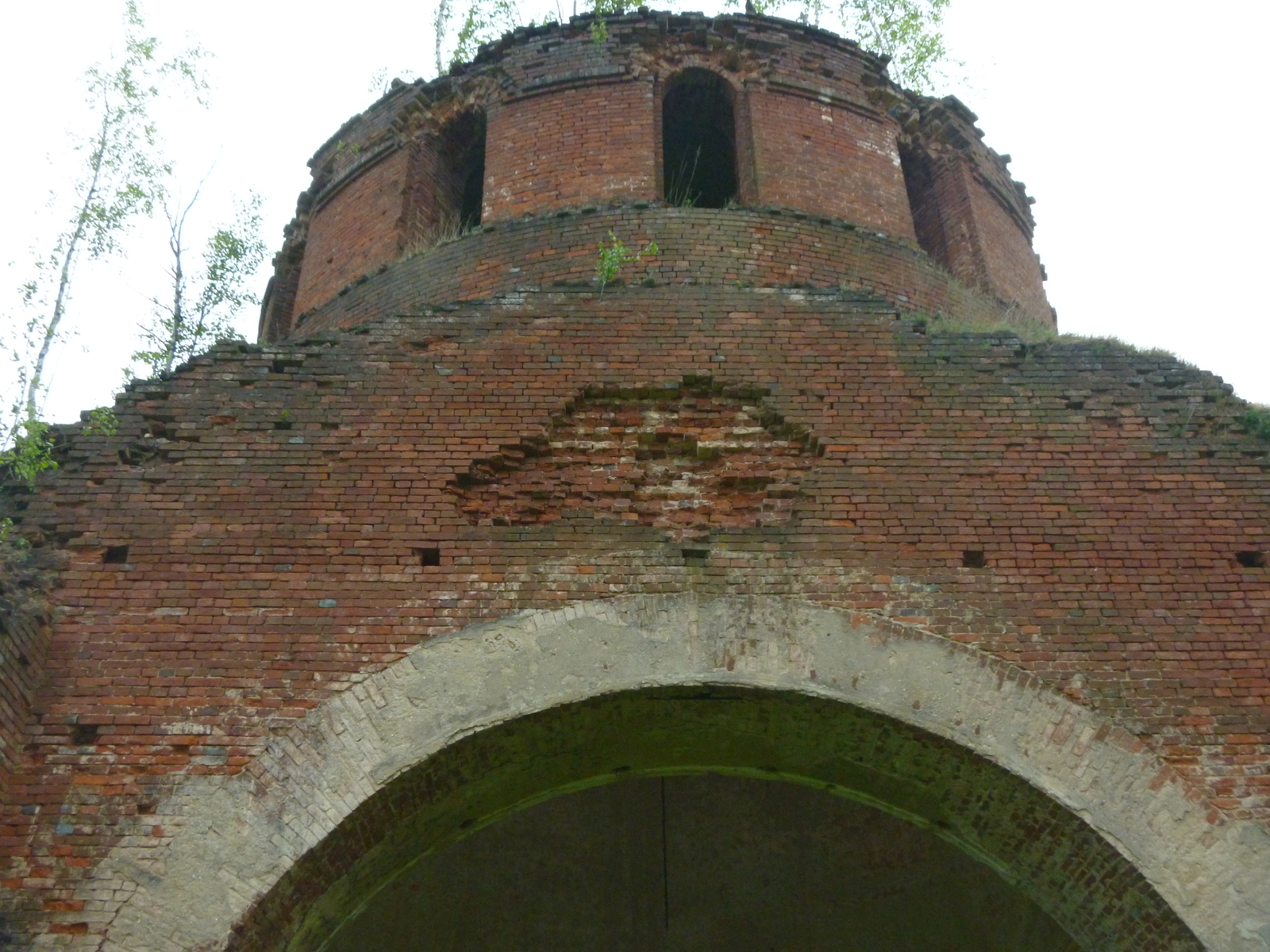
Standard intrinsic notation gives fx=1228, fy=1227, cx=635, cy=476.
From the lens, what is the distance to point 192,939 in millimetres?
4957

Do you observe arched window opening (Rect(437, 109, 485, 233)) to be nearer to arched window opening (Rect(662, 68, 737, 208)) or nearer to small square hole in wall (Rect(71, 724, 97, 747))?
arched window opening (Rect(662, 68, 737, 208))

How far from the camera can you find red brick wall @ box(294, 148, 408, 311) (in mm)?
9820

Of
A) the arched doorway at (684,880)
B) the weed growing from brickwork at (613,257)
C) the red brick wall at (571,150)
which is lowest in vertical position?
the arched doorway at (684,880)

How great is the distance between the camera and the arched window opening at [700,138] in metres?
10.3

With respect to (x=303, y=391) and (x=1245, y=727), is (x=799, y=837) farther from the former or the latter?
(x=303, y=391)

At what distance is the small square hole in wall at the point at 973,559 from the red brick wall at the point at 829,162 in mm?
3910

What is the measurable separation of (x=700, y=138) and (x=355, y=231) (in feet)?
10.1

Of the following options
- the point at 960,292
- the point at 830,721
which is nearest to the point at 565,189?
the point at 960,292

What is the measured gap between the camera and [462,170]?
10766 millimetres

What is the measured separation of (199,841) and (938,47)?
11191 mm

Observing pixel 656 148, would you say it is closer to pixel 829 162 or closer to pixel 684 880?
pixel 829 162

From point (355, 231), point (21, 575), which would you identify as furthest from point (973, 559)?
point (355, 231)

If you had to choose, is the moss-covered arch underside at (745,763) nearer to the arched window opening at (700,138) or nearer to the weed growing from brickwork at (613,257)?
the weed growing from brickwork at (613,257)

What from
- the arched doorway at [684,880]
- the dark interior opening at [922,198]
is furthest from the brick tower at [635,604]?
the arched doorway at [684,880]
